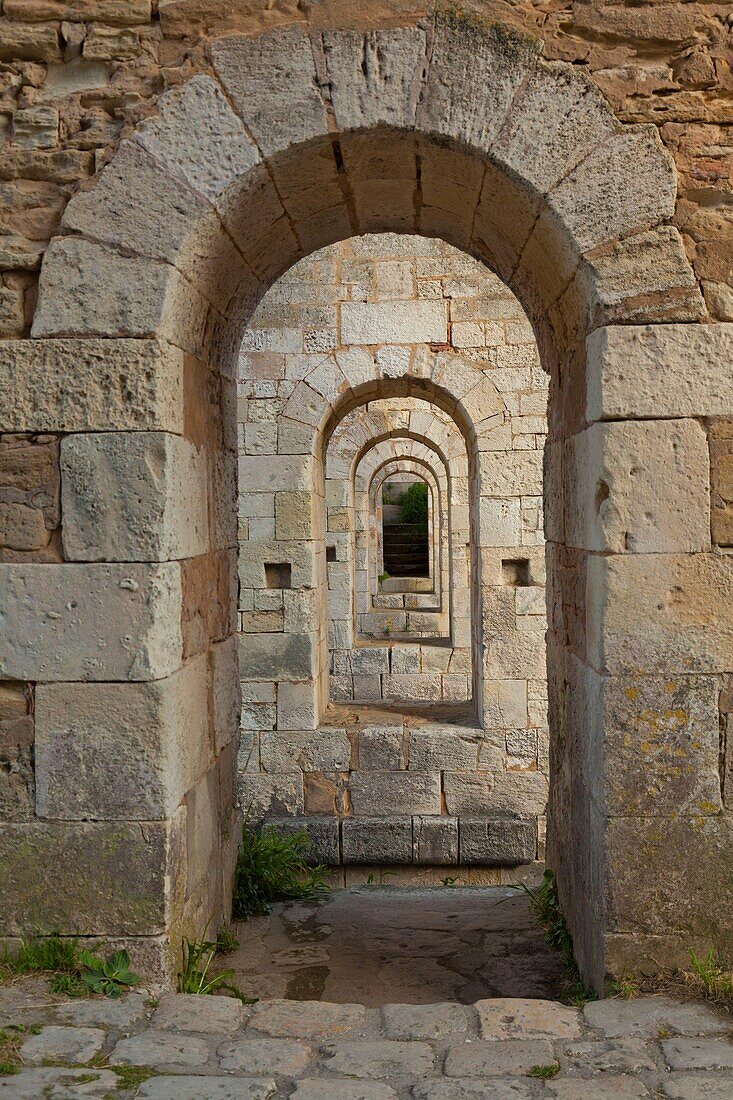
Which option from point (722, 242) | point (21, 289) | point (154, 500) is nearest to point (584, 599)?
point (722, 242)

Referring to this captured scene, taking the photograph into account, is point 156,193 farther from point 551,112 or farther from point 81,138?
point 551,112

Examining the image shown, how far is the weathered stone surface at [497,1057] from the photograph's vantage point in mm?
2729

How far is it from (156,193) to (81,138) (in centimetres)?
36

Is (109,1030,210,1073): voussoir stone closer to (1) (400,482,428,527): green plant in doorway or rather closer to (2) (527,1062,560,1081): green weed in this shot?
(2) (527,1062,560,1081): green weed

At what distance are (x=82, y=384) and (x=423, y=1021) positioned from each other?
7.82 ft

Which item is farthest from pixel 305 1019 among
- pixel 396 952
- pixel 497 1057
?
pixel 396 952

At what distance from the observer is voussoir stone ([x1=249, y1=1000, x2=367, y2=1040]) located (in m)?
2.99

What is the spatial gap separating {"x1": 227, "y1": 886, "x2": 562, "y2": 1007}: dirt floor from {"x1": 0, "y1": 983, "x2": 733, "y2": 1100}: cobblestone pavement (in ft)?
2.62

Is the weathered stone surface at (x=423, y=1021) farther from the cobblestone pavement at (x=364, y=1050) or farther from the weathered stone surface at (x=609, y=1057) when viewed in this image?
the weathered stone surface at (x=609, y=1057)

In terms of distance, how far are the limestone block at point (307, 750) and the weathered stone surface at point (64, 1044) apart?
5.04m

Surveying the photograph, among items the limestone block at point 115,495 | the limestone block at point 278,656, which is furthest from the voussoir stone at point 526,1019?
the limestone block at point 278,656

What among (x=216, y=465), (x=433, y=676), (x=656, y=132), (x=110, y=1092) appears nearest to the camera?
(x=110, y=1092)

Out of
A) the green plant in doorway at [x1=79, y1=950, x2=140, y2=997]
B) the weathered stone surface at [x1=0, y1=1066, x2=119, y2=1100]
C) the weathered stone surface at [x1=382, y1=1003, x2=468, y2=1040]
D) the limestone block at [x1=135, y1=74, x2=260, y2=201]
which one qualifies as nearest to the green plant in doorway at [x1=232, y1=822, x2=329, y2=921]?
the green plant in doorway at [x1=79, y1=950, x2=140, y2=997]

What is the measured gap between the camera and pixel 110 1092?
8.55 ft
